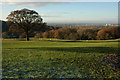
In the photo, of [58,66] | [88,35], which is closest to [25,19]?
[88,35]

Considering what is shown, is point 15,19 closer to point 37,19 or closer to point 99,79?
point 37,19

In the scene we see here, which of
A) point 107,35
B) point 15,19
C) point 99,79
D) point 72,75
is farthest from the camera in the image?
point 107,35

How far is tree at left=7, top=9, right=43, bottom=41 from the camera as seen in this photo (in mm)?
28359

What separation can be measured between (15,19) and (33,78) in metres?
25.7

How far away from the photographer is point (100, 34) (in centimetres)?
4181

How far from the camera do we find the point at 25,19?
2875 cm

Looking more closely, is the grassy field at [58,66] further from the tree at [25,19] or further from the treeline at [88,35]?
the treeline at [88,35]

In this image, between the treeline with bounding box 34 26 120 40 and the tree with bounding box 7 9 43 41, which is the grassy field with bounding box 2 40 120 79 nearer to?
the tree with bounding box 7 9 43 41

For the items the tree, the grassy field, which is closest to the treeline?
the tree

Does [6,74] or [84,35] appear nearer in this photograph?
[6,74]

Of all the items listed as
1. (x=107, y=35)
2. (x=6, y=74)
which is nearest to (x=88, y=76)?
(x=6, y=74)

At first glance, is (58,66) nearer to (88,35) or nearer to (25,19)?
(25,19)

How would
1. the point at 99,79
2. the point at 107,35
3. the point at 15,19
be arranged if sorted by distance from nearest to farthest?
the point at 99,79
the point at 15,19
the point at 107,35

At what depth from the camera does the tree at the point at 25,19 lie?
28.4 m
